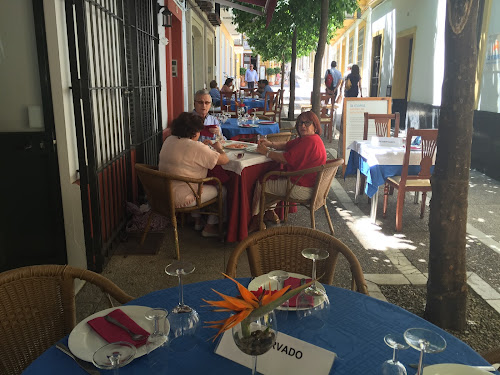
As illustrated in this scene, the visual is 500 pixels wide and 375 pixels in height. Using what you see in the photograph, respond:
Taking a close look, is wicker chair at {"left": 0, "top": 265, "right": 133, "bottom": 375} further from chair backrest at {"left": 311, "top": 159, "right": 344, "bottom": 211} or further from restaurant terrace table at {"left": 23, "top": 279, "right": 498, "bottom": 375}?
chair backrest at {"left": 311, "top": 159, "right": 344, "bottom": 211}

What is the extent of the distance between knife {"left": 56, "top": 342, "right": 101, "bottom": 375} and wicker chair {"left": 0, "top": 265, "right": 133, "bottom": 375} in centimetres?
39

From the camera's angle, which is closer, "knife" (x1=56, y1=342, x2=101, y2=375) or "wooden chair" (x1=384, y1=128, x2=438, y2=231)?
"knife" (x1=56, y1=342, x2=101, y2=375)

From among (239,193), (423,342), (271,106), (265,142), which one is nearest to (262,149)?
(265,142)

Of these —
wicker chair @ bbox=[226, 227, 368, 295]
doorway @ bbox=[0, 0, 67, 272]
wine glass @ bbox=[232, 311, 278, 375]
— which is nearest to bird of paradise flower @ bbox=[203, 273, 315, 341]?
wine glass @ bbox=[232, 311, 278, 375]

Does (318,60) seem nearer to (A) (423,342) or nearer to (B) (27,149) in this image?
(B) (27,149)

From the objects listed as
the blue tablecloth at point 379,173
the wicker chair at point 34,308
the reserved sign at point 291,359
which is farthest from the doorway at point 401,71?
the reserved sign at point 291,359

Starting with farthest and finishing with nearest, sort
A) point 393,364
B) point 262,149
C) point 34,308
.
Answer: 1. point 262,149
2. point 34,308
3. point 393,364

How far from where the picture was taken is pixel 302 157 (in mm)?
3732

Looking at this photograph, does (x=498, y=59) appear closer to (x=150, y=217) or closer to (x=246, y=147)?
(x=246, y=147)

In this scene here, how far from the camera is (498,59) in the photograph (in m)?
6.43

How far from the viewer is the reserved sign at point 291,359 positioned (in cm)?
110

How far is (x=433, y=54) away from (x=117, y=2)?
7.81 meters

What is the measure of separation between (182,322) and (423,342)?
0.68 metres

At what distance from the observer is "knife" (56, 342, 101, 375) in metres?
1.10
